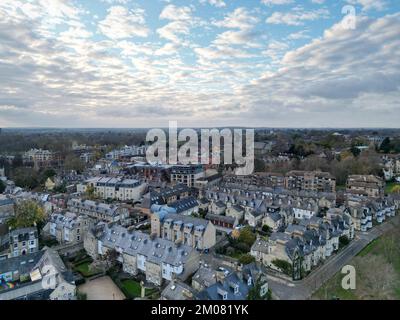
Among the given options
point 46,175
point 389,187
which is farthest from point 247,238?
point 46,175

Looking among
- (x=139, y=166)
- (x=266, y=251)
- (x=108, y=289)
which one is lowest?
(x=108, y=289)

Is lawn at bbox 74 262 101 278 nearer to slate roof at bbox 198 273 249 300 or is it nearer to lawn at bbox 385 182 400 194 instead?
slate roof at bbox 198 273 249 300

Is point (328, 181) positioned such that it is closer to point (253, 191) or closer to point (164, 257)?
point (253, 191)

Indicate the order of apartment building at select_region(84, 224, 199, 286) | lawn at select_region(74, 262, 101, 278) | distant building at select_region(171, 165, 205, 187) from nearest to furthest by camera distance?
apartment building at select_region(84, 224, 199, 286) < lawn at select_region(74, 262, 101, 278) < distant building at select_region(171, 165, 205, 187)

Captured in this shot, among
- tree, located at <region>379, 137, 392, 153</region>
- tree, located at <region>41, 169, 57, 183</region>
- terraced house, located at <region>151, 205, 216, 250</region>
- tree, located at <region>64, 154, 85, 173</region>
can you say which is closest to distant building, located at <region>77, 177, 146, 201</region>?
tree, located at <region>41, 169, 57, 183</region>

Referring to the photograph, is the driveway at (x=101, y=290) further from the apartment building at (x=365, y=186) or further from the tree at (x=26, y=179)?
the apartment building at (x=365, y=186)

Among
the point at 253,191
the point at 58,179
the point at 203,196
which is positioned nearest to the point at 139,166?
the point at 58,179
